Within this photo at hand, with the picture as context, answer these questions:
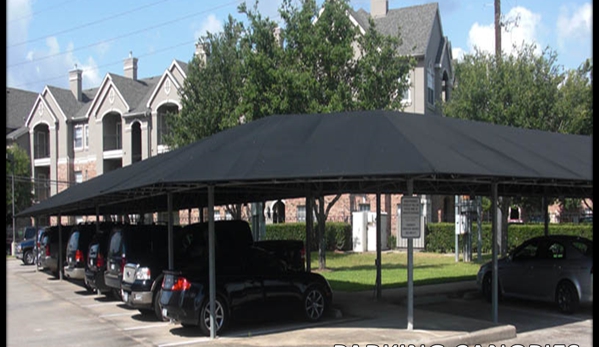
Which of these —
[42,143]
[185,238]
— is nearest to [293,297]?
[185,238]

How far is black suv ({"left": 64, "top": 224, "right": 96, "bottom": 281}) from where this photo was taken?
64.5ft

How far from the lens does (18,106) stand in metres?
62.5

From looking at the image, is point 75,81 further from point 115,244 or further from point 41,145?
point 115,244

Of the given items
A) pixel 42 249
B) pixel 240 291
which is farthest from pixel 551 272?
pixel 42 249

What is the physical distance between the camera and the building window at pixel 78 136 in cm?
5259

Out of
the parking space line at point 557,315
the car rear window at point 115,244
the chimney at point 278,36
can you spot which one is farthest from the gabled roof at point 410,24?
the car rear window at point 115,244

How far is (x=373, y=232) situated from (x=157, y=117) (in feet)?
60.3

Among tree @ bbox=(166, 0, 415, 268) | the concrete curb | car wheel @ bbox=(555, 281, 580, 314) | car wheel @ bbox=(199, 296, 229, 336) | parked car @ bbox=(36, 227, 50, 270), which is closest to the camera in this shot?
the concrete curb

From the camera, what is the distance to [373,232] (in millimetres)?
36438

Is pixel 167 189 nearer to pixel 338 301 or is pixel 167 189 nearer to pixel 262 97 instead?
pixel 338 301

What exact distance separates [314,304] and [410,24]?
28857mm

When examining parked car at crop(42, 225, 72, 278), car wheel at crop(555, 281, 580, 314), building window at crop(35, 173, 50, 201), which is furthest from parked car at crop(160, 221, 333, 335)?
building window at crop(35, 173, 50, 201)

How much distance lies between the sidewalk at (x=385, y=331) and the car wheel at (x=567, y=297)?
7.14ft

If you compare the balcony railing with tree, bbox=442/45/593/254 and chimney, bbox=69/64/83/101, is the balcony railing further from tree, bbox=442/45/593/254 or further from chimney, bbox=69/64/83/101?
tree, bbox=442/45/593/254
